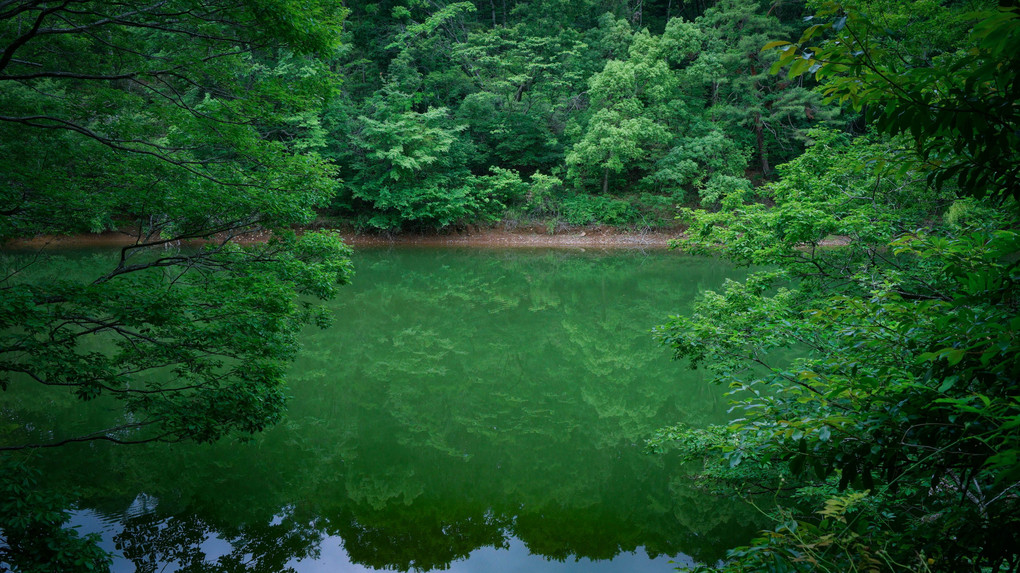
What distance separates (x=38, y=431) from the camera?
18.8 ft

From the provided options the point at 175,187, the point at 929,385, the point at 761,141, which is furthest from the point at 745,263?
the point at 761,141

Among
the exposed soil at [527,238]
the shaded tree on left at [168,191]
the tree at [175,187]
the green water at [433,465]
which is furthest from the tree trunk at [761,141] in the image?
the tree at [175,187]

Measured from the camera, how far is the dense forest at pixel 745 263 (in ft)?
4.81

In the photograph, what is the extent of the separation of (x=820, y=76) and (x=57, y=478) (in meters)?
6.38

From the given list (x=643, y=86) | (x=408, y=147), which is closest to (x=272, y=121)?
(x=408, y=147)

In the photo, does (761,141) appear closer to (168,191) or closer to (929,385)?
(168,191)

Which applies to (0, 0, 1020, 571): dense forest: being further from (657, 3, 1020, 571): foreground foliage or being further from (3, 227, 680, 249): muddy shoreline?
(3, 227, 680, 249): muddy shoreline

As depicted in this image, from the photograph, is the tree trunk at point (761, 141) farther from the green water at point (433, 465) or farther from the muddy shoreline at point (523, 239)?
the green water at point (433, 465)

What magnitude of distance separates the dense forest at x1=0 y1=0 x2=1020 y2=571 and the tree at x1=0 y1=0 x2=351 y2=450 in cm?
3

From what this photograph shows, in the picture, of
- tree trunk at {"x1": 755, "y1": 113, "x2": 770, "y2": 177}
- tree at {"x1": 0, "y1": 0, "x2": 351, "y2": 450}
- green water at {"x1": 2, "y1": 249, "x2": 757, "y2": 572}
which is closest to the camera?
tree at {"x1": 0, "y1": 0, "x2": 351, "y2": 450}

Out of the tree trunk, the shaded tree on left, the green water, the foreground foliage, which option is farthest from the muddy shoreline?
the foreground foliage

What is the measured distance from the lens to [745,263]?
5.91 m

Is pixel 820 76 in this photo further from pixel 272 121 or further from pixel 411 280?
pixel 411 280

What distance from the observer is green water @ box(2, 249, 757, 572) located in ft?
14.5
